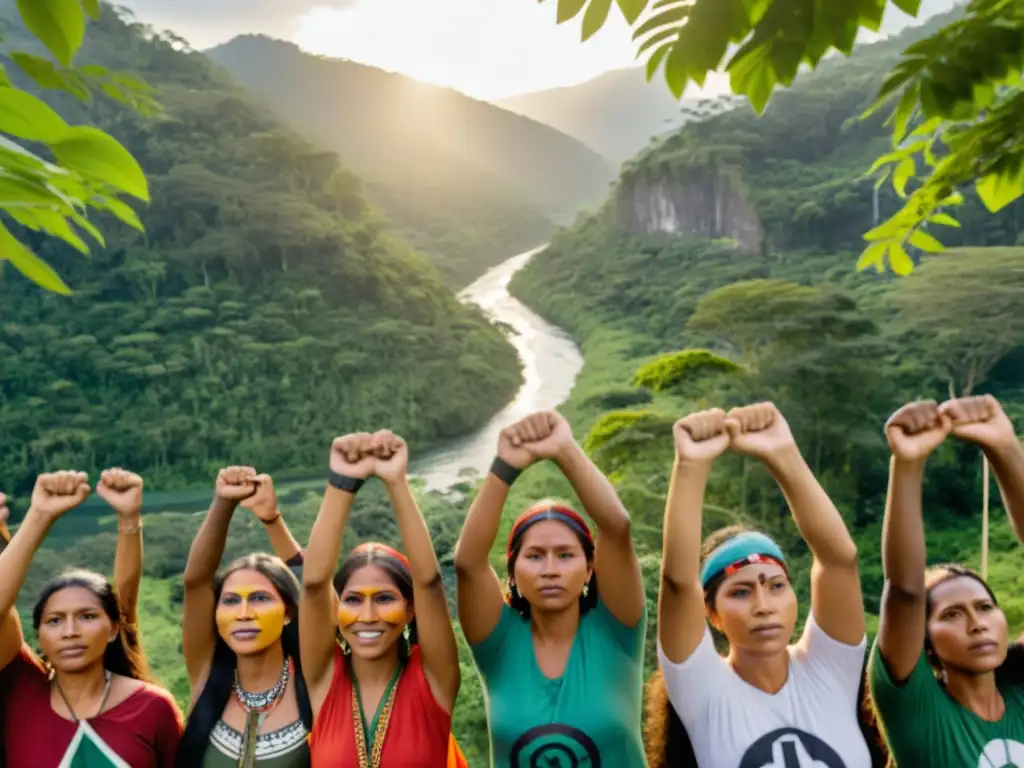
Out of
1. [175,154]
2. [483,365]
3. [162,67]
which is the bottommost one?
[483,365]

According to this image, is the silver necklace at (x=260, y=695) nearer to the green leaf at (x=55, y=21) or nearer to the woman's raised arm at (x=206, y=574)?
the woman's raised arm at (x=206, y=574)

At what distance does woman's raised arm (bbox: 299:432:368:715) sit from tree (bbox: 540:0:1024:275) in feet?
4.22

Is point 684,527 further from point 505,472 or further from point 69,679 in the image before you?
point 69,679

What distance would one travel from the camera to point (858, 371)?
64.3ft

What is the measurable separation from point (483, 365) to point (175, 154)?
59.1 ft

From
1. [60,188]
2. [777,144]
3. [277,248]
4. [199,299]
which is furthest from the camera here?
[777,144]

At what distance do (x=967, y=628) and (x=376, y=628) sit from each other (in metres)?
1.47

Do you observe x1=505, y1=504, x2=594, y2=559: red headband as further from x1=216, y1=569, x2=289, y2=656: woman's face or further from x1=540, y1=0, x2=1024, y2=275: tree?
x1=540, y1=0, x2=1024, y2=275: tree

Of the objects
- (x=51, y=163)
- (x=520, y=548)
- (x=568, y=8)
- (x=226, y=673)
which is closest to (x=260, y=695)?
(x=226, y=673)

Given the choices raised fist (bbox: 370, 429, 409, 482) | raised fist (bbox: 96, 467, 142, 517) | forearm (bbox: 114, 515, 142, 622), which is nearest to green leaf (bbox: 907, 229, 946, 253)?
raised fist (bbox: 370, 429, 409, 482)

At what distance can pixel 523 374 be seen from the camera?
133 ft

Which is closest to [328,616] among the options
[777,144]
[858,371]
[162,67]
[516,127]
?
[858,371]

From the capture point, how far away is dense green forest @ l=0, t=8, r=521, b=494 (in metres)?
32.5

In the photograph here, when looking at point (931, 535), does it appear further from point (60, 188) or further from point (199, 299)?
point (199, 299)
